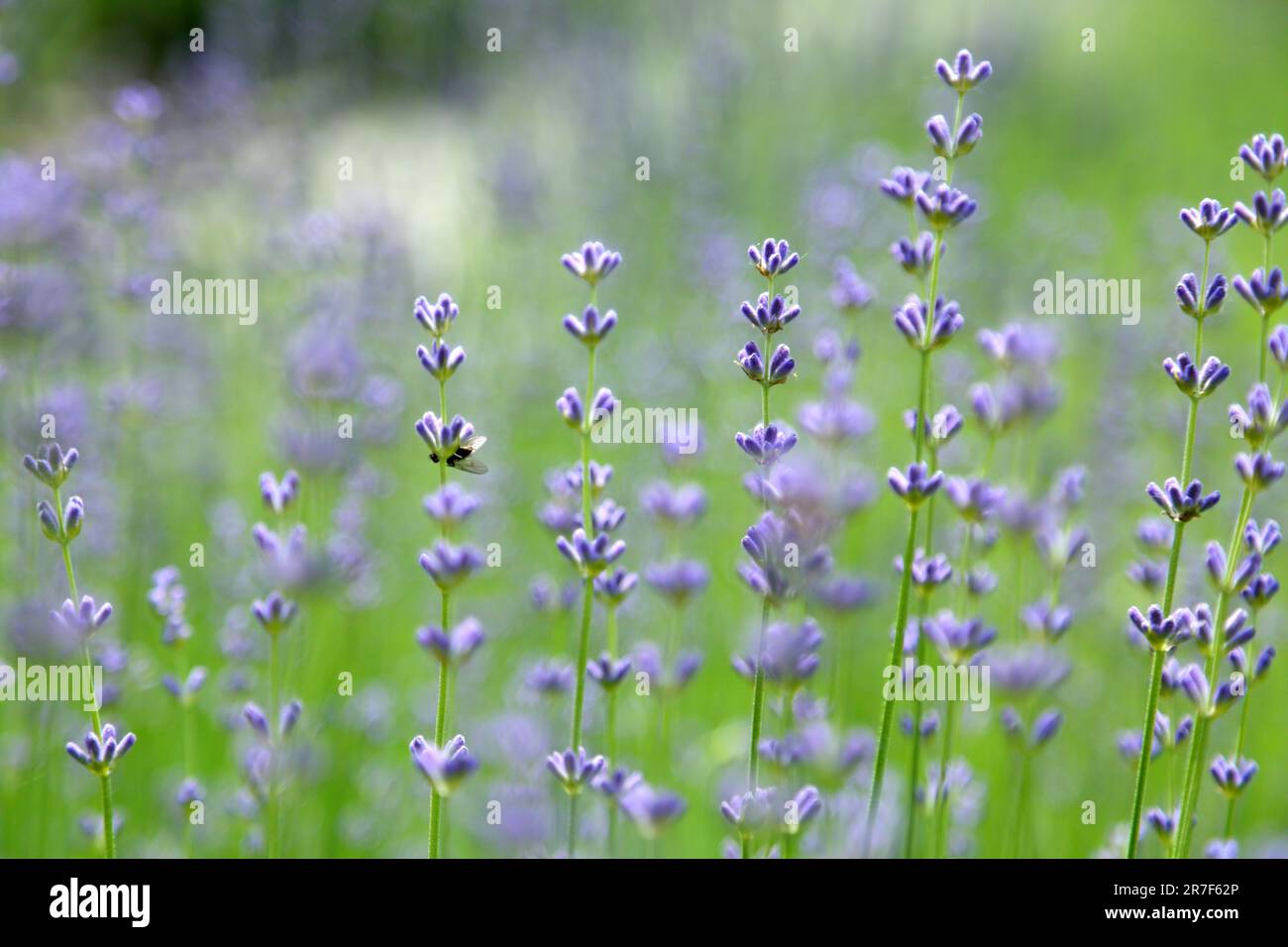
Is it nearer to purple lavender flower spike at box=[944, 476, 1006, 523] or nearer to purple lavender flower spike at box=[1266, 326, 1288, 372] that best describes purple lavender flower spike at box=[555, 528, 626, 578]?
purple lavender flower spike at box=[944, 476, 1006, 523]

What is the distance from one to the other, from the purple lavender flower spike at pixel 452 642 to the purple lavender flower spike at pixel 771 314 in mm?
524

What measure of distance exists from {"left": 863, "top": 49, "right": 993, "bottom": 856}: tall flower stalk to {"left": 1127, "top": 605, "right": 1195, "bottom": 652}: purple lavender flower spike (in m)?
0.30

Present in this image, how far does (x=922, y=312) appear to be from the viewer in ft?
5.52

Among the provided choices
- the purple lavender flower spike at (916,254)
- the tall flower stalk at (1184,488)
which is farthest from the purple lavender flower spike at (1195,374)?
the purple lavender flower spike at (916,254)

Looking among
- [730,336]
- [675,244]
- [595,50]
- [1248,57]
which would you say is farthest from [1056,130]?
[730,336]

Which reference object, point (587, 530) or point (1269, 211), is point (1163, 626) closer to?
point (1269, 211)

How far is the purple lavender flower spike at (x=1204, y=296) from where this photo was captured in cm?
156

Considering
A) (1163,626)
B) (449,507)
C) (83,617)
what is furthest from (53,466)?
(1163,626)

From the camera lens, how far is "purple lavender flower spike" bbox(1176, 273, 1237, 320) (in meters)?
1.56

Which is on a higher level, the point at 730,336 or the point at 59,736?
the point at 730,336

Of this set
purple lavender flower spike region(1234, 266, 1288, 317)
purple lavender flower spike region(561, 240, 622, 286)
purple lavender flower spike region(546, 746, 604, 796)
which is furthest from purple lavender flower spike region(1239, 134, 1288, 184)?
purple lavender flower spike region(546, 746, 604, 796)

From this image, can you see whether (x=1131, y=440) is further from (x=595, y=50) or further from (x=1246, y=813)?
(x=595, y=50)

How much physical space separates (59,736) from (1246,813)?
293cm

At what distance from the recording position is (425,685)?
376cm
